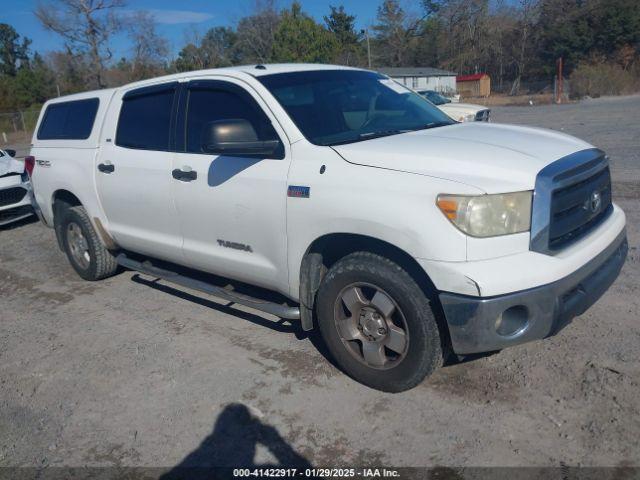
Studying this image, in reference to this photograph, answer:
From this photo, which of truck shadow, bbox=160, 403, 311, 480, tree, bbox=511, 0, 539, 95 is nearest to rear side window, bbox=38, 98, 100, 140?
truck shadow, bbox=160, 403, 311, 480

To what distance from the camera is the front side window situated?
4.06m

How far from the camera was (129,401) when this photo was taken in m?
3.82

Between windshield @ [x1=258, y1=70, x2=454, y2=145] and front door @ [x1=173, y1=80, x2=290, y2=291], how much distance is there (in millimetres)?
215

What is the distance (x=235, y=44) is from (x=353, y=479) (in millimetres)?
69247

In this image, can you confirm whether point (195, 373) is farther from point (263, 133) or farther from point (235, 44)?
point (235, 44)

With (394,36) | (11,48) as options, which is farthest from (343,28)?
(11,48)

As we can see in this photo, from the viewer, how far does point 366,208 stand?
3.33 m

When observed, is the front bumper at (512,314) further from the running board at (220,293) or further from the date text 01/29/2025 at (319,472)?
the running board at (220,293)

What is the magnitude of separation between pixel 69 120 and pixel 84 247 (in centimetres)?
134

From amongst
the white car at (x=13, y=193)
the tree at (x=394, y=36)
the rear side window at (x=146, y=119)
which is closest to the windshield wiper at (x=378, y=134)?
the rear side window at (x=146, y=119)

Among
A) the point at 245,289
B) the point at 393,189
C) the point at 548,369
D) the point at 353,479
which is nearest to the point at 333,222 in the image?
the point at 393,189

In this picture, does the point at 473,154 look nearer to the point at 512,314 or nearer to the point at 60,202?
the point at 512,314

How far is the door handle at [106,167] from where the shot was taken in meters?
5.25

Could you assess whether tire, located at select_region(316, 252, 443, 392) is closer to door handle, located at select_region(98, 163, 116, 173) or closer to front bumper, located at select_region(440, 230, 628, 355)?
front bumper, located at select_region(440, 230, 628, 355)
